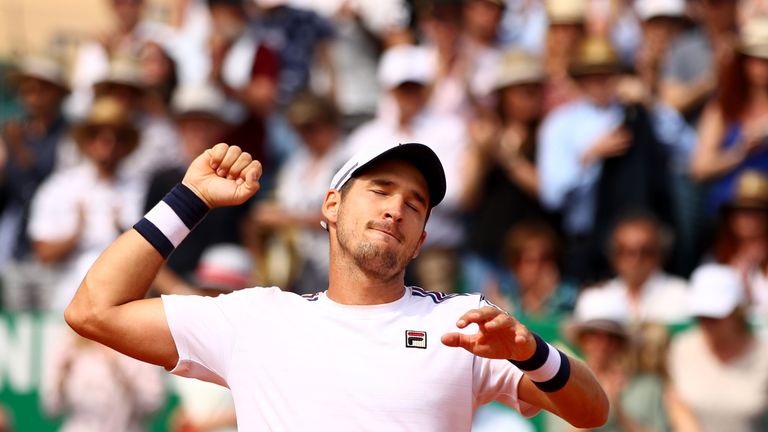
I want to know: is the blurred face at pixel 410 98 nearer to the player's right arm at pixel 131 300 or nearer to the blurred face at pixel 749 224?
the blurred face at pixel 749 224

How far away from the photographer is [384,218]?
439 cm

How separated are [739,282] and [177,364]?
180 inches

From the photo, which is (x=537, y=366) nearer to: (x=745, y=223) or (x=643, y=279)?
(x=643, y=279)

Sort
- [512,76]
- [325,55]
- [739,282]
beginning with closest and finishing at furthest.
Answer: [739,282]
[512,76]
[325,55]

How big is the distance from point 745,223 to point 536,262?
133 cm

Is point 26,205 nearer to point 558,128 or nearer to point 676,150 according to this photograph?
point 558,128

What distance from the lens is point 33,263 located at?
10.7m

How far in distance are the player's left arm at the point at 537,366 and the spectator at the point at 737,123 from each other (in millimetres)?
4978

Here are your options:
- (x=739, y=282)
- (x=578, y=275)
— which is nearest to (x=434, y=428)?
(x=739, y=282)

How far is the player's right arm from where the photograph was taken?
4430 mm

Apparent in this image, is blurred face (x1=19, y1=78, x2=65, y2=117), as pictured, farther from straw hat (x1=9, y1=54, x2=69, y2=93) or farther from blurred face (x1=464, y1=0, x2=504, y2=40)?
blurred face (x1=464, y1=0, x2=504, y2=40)

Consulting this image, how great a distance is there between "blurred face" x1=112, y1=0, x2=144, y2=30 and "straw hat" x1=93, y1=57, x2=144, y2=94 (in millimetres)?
1096

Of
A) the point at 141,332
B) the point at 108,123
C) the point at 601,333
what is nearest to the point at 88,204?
the point at 108,123

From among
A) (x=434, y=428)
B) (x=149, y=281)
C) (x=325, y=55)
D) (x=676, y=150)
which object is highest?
(x=325, y=55)
